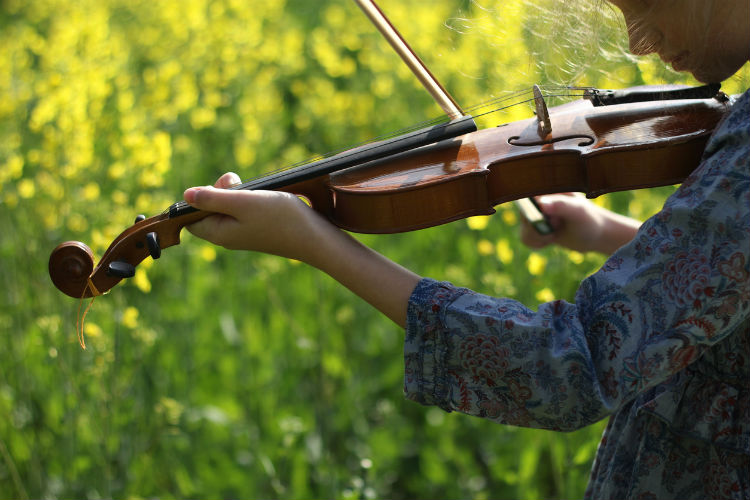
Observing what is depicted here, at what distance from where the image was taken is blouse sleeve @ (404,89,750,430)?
41.8 inches

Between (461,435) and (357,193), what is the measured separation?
1740 mm

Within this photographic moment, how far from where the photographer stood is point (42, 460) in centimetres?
247

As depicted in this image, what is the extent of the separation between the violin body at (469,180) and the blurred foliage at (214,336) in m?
0.16

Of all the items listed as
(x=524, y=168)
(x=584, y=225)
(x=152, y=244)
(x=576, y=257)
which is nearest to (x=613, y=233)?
(x=584, y=225)

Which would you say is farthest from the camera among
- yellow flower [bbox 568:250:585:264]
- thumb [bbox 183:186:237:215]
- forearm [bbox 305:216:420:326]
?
yellow flower [bbox 568:250:585:264]

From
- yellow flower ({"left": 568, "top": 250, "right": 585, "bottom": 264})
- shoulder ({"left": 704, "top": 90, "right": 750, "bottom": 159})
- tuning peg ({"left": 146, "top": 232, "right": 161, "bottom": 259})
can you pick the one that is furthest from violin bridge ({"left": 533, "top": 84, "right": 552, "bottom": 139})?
tuning peg ({"left": 146, "top": 232, "right": 161, "bottom": 259})

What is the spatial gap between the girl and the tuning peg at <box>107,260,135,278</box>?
13cm

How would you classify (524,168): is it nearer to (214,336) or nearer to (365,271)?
(365,271)

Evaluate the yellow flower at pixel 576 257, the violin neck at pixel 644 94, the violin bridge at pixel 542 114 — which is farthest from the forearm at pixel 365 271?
the yellow flower at pixel 576 257

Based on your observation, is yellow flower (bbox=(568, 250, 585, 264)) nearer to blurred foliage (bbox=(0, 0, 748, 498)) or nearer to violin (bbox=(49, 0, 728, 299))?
blurred foliage (bbox=(0, 0, 748, 498))

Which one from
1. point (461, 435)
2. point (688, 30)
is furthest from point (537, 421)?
point (461, 435)

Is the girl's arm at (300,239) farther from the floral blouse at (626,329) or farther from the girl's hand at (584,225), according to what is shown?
the girl's hand at (584,225)

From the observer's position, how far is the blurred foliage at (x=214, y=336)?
86.8 inches

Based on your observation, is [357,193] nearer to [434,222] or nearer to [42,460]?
[434,222]
